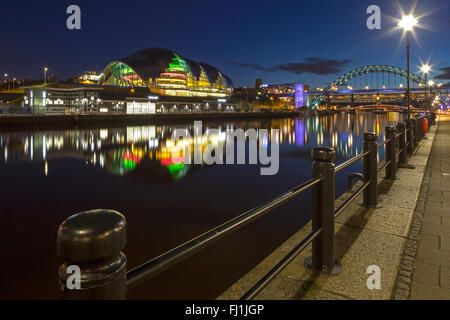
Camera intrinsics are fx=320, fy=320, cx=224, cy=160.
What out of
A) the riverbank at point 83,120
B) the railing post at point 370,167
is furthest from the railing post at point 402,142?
the riverbank at point 83,120

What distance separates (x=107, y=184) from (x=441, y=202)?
12.4 metres

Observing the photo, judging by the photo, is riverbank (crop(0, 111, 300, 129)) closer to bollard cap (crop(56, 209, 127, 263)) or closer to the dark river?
the dark river

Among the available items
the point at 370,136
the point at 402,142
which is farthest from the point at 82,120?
the point at 370,136

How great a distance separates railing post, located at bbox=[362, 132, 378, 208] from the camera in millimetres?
5680

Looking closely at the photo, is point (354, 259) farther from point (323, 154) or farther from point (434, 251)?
point (323, 154)

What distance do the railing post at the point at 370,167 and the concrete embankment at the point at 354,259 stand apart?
22cm

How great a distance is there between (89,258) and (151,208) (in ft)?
31.0

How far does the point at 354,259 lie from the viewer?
4.02 meters

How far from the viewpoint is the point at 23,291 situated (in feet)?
17.8

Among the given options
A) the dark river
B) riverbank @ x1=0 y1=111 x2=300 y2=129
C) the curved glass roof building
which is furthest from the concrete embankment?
the curved glass roof building

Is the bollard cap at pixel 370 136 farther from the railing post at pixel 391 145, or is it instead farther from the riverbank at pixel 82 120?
the riverbank at pixel 82 120

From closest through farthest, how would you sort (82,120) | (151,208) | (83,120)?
(151,208) → (82,120) → (83,120)
